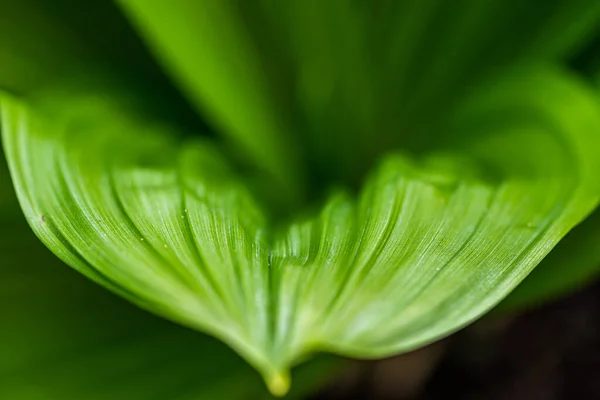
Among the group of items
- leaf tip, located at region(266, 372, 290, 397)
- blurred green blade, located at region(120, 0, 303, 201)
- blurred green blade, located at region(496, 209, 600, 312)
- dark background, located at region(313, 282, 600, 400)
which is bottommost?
dark background, located at region(313, 282, 600, 400)

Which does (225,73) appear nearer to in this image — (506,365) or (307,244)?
(307,244)

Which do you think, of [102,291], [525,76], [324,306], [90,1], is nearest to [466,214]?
[324,306]

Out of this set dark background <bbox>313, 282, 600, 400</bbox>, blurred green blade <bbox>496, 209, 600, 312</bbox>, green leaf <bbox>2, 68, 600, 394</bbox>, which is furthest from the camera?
dark background <bbox>313, 282, 600, 400</bbox>

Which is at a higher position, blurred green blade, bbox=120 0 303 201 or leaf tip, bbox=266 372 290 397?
blurred green blade, bbox=120 0 303 201

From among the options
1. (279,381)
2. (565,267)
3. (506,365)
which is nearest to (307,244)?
(279,381)

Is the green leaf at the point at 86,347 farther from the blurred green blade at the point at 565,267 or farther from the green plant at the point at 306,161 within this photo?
the blurred green blade at the point at 565,267

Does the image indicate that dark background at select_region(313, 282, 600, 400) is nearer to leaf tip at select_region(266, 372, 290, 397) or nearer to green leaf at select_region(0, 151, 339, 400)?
green leaf at select_region(0, 151, 339, 400)

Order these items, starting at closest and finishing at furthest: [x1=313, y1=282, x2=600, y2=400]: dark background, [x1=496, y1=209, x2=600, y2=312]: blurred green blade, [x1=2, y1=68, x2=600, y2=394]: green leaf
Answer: [x1=2, y1=68, x2=600, y2=394]: green leaf < [x1=496, y1=209, x2=600, y2=312]: blurred green blade < [x1=313, y1=282, x2=600, y2=400]: dark background

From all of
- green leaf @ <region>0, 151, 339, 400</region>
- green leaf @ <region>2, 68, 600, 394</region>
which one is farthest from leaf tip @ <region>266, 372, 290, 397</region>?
green leaf @ <region>0, 151, 339, 400</region>
